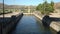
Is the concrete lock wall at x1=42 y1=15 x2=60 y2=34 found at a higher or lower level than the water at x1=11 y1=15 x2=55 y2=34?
higher

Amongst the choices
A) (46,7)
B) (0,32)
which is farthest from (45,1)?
(0,32)

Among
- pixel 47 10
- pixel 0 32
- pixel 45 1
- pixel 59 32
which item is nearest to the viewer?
pixel 0 32

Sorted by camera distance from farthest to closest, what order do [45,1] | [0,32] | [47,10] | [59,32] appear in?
[45,1], [47,10], [59,32], [0,32]

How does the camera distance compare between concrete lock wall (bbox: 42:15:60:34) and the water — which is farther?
the water

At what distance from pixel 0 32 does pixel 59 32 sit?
766cm

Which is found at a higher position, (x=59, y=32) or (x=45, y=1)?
(x=45, y=1)

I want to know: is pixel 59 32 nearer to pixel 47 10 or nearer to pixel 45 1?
pixel 47 10

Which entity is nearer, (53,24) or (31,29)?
(53,24)

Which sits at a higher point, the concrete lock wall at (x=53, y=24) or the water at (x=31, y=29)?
the concrete lock wall at (x=53, y=24)

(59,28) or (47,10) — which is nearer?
(59,28)

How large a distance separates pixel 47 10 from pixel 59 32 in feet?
103

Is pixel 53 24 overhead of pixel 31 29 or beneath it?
overhead

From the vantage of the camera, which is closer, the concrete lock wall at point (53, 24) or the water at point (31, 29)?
the concrete lock wall at point (53, 24)

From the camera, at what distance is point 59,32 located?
17094 millimetres
